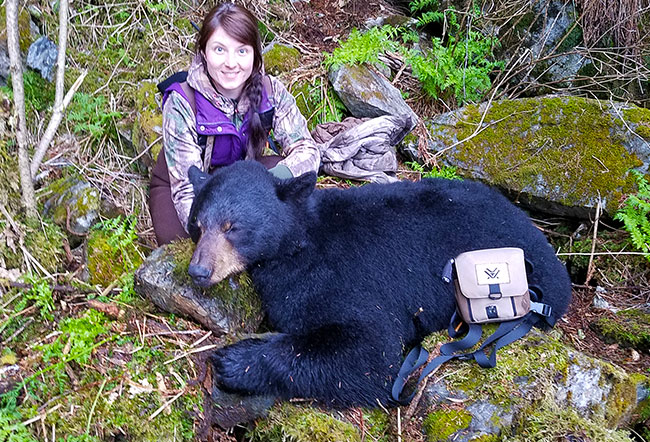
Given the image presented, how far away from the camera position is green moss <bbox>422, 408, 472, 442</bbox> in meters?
2.85

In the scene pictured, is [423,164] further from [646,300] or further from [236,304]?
[236,304]

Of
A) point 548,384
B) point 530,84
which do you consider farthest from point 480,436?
point 530,84

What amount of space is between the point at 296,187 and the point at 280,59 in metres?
3.70

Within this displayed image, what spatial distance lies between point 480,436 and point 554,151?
351 cm

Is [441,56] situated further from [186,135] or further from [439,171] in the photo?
[186,135]

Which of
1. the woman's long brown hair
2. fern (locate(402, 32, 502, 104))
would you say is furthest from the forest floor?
fern (locate(402, 32, 502, 104))

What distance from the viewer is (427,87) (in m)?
6.23

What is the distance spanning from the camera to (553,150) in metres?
5.12

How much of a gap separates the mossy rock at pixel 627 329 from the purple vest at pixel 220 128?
3.73 metres

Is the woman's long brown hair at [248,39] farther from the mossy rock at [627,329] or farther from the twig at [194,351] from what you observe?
the mossy rock at [627,329]

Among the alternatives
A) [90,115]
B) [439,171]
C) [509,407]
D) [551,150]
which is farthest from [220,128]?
[551,150]

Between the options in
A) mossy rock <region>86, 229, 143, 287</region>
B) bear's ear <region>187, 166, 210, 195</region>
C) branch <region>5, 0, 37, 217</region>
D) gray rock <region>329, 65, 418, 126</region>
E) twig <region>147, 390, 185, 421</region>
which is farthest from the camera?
gray rock <region>329, 65, 418, 126</region>

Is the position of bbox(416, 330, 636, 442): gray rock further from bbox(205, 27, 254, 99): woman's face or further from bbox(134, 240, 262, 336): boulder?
bbox(205, 27, 254, 99): woman's face

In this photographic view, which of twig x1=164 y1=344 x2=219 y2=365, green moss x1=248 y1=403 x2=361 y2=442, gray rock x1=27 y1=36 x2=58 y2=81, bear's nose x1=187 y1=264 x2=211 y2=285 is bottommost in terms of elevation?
green moss x1=248 y1=403 x2=361 y2=442
